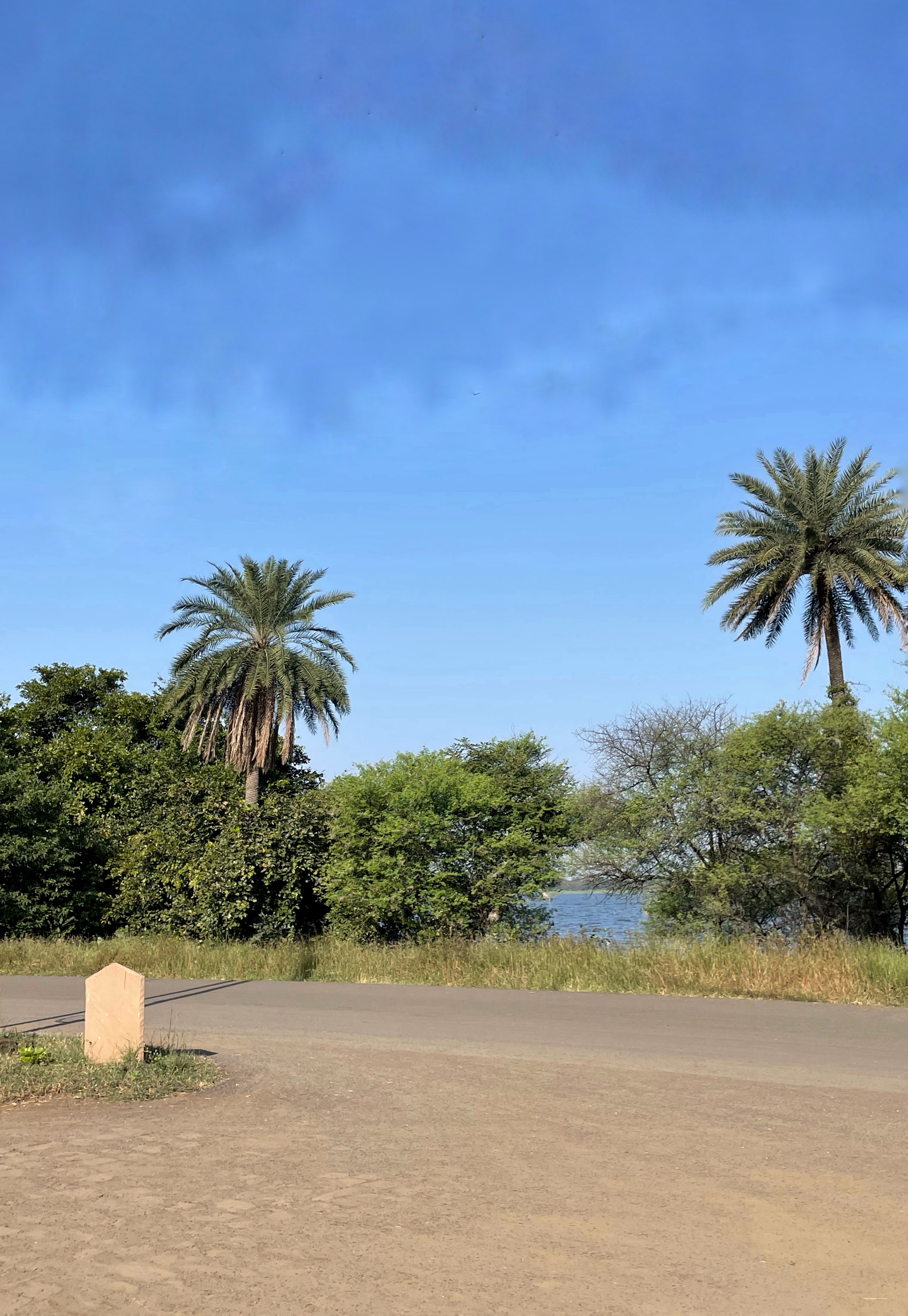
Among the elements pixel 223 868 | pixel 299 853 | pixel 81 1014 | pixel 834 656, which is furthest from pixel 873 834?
pixel 81 1014

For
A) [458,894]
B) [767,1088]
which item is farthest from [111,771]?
[767,1088]

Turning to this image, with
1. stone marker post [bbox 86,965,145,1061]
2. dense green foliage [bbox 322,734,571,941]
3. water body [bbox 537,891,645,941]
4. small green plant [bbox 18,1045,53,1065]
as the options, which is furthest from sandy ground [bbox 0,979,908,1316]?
dense green foliage [bbox 322,734,571,941]

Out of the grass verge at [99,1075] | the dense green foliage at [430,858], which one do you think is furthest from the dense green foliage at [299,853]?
the grass verge at [99,1075]

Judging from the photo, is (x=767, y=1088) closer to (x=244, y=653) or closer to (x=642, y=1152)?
(x=642, y=1152)

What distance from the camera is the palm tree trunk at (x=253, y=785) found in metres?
37.2

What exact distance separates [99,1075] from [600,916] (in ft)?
86.5

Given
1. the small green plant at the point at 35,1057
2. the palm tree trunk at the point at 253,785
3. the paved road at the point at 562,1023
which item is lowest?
the paved road at the point at 562,1023

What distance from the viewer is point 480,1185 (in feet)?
22.0

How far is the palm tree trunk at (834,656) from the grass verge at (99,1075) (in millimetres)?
25587

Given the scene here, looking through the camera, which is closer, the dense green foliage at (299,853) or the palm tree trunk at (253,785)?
the dense green foliage at (299,853)

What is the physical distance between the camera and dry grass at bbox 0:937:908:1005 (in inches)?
651

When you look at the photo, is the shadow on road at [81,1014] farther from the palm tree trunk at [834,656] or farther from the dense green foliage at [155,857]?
the palm tree trunk at [834,656]

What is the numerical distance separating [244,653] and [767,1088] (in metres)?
29.9

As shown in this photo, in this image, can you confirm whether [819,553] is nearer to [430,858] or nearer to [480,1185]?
[430,858]
